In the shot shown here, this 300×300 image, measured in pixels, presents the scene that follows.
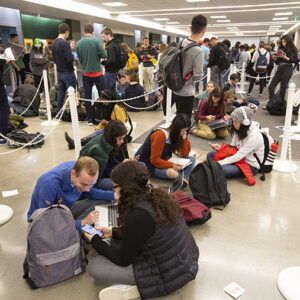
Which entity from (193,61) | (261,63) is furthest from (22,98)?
(261,63)

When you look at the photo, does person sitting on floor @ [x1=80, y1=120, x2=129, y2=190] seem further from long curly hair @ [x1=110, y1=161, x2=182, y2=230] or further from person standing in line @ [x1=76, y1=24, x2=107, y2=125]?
person standing in line @ [x1=76, y1=24, x2=107, y2=125]

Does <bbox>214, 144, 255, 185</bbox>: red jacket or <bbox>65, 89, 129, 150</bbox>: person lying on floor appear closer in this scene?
<bbox>214, 144, 255, 185</bbox>: red jacket

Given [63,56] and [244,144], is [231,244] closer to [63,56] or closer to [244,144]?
[244,144]

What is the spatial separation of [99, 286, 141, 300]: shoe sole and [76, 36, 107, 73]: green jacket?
4296 millimetres

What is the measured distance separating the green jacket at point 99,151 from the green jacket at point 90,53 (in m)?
2.94

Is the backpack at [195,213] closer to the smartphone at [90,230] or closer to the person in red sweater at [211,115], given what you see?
the smartphone at [90,230]

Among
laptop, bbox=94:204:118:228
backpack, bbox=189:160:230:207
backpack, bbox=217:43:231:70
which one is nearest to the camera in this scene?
laptop, bbox=94:204:118:228

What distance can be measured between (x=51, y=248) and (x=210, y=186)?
5.28 feet

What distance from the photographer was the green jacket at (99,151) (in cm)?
268

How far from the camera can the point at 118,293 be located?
1762 mm

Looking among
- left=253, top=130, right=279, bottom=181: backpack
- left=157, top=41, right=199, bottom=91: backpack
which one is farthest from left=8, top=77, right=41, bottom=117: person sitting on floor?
left=253, top=130, right=279, bottom=181: backpack

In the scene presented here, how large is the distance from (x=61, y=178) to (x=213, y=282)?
127 centimetres

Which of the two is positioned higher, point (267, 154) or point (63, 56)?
point (63, 56)

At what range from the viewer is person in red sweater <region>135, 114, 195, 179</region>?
3.00 meters
